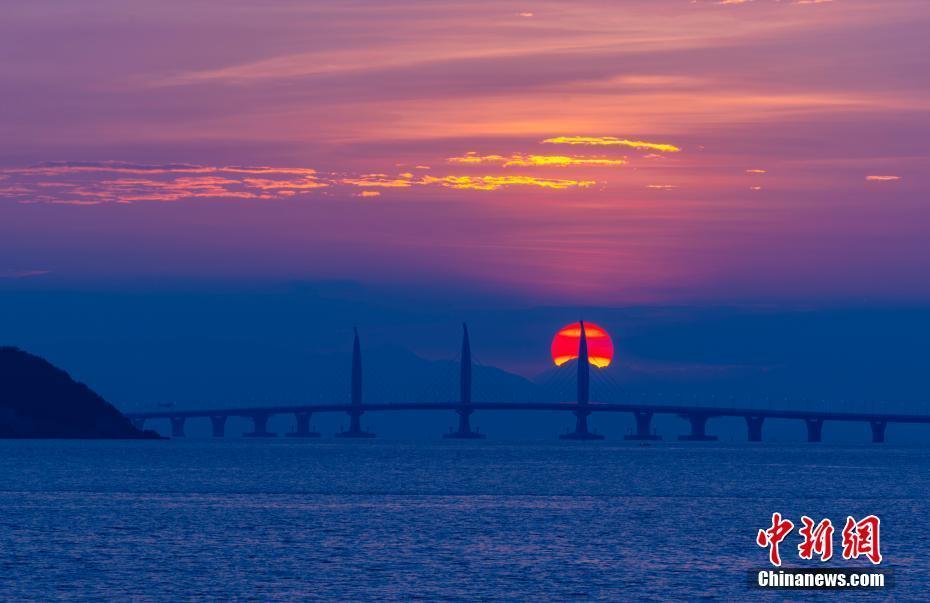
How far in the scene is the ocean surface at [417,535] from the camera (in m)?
53.8

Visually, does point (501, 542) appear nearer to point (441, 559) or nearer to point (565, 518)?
point (441, 559)

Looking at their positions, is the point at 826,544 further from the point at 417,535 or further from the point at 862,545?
the point at 417,535

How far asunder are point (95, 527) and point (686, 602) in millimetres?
34489

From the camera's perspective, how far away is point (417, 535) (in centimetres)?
7212

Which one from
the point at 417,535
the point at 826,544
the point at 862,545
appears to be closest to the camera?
the point at 862,545

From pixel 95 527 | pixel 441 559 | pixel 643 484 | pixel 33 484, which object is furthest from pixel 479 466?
pixel 441 559

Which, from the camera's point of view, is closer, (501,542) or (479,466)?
(501,542)

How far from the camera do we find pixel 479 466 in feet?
549

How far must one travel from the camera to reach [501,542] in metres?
69.0

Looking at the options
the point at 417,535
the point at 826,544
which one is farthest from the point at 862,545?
the point at 417,535

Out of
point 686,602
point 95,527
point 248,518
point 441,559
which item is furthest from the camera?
point 248,518

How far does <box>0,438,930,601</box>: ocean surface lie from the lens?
53.8 metres

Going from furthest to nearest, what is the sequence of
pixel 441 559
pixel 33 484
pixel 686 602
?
pixel 33 484, pixel 441 559, pixel 686 602

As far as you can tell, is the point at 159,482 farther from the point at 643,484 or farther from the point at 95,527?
the point at 95,527
